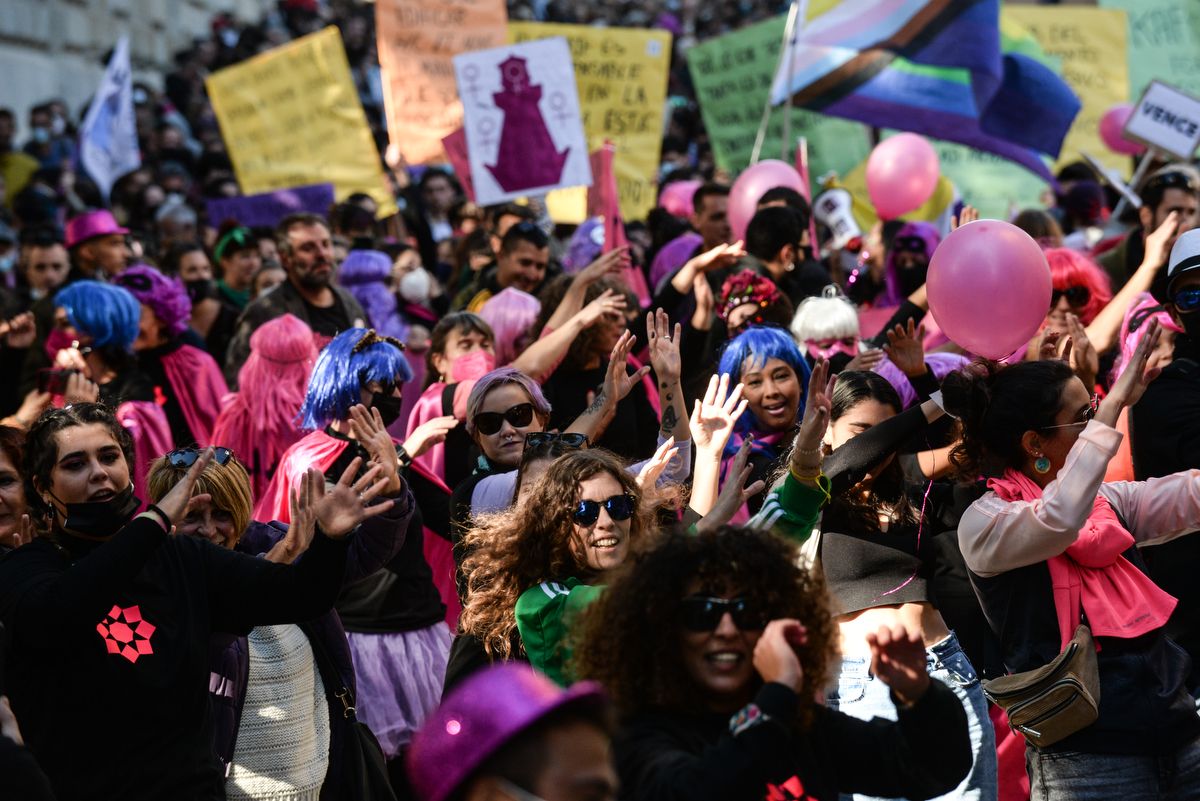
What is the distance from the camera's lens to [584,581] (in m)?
3.85

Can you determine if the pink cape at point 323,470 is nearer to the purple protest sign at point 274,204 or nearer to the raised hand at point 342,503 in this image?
the raised hand at point 342,503

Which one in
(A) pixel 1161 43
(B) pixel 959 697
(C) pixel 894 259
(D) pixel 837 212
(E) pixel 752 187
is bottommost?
(A) pixel 1161 43

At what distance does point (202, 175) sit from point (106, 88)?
11.6 ft

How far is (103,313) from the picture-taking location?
6.51 meters

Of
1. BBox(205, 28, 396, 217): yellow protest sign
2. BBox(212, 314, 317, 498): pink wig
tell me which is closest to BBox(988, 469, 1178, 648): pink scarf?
BBox(212, 314, 317, 498): pink wig

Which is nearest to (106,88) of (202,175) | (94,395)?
(202,175)

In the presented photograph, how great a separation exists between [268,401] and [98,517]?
2.45 meters

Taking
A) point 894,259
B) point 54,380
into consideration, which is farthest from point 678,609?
point 894,259

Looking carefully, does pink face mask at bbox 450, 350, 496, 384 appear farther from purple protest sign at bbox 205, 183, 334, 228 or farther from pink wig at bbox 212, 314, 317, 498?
purple protest sign at bbox 205, 183, 334, 228

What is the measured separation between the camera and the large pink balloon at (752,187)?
8594mm

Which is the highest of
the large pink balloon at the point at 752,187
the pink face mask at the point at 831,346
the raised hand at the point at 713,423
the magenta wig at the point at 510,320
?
the raised hand at the point at 713,423

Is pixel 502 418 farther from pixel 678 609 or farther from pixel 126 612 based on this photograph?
pixel 678 609

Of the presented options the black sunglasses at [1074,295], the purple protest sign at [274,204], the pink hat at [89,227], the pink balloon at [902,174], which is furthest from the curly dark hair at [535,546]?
the purple protest sign at [274,204]

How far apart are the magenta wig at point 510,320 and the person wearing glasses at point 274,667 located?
93.7 inches
